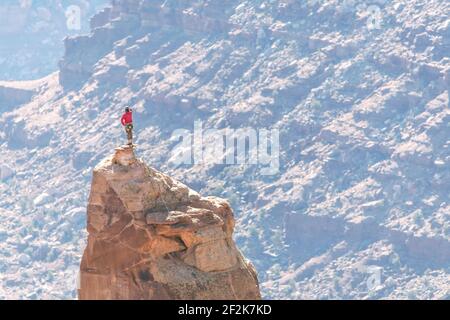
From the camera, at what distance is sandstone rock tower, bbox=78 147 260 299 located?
43375mm

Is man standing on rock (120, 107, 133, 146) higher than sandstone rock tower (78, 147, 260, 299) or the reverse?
higher

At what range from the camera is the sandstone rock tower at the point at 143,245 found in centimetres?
4338

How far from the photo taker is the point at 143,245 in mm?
43750

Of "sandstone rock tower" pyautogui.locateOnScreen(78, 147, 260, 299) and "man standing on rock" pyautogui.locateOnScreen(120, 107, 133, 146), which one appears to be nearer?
"man standing on rock" pyautogui.locateOnScreen(120, 107, 133, 146)

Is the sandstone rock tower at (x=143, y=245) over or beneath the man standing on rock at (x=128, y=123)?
beneath

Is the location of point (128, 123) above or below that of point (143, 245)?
above

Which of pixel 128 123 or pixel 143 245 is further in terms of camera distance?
pixel 143 245

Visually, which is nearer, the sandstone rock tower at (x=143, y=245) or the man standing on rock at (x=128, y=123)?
the man standing on rock at (x=128, y=123)
